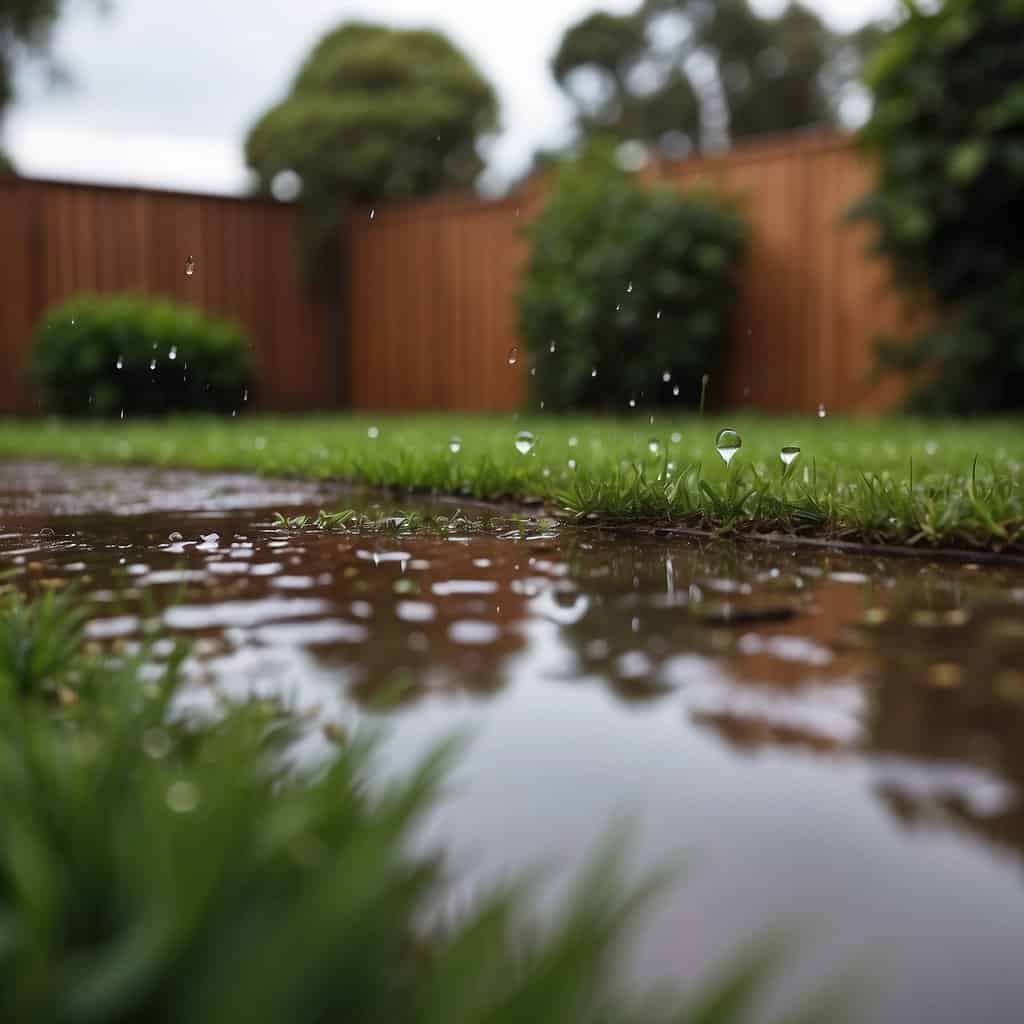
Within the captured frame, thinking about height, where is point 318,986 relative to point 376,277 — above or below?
below

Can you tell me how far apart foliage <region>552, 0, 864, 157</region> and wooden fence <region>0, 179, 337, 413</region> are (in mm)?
10162

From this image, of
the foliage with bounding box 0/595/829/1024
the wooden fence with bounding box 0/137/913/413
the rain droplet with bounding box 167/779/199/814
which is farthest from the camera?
the wooden fence with bounding box 0/137/913/413

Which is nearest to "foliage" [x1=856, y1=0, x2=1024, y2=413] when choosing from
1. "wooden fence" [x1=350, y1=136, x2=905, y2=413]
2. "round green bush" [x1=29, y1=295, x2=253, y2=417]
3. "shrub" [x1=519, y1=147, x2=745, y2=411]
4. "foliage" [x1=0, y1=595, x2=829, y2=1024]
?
"wooden fence" [x1=350, y1=136, x2=905, y2=413]

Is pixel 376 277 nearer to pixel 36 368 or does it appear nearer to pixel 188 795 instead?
pixel 36 368

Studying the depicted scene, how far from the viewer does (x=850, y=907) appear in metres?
0.94

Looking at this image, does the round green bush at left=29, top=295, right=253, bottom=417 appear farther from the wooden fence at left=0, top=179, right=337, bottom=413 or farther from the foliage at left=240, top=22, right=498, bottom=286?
the foliage at left=240, top=22, right=498, bottom=286

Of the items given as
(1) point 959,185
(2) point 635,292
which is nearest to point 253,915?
(1) point 959,185

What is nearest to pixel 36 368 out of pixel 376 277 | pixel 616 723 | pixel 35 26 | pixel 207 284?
pixel 207 284

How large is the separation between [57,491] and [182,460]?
106 centimetres

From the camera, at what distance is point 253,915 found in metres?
0.77

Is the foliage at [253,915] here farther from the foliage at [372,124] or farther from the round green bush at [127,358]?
the foliage at [372,124]

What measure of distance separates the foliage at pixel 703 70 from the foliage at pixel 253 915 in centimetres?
2057

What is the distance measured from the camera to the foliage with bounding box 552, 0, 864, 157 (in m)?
20.5

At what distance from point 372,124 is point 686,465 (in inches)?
412
